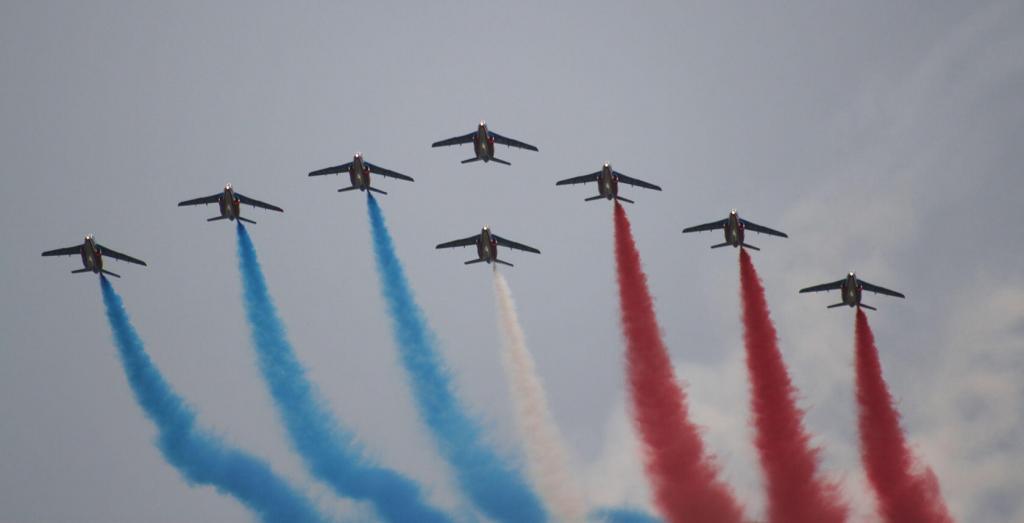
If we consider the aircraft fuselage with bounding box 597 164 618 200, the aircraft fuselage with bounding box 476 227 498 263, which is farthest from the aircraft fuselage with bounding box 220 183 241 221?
the aircraft fuselage with bounding box 597 164 618 200

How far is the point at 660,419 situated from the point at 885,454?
1398cm

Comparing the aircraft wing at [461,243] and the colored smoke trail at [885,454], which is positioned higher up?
the aircraft wing at [461,243]

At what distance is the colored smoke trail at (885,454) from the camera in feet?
308

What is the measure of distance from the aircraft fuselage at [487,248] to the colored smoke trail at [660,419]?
808 cm

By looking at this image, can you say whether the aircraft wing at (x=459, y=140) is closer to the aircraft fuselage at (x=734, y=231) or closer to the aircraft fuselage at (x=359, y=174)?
the aircraft fuselage at (x=359, y=174)

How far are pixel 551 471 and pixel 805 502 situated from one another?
644 inches

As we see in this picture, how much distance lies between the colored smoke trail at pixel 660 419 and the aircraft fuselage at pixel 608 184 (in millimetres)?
1107

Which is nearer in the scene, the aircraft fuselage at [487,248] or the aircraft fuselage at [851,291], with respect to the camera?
the aircraft fuselage at [851,291]

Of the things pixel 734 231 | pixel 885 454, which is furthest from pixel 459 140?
pixel 885 454

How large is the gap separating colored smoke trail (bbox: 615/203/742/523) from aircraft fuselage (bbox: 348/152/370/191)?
17.2 m

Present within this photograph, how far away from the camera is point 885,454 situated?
94688mm

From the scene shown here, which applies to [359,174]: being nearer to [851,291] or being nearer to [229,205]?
[229,205]

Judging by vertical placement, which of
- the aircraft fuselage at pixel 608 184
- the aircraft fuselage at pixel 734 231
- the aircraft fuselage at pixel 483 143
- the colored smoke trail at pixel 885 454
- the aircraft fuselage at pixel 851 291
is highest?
the aircraft fuselage at pixel 483 143

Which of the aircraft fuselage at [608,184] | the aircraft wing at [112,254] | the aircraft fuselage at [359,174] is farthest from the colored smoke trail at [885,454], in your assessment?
the aircraft wing at [112,254]
